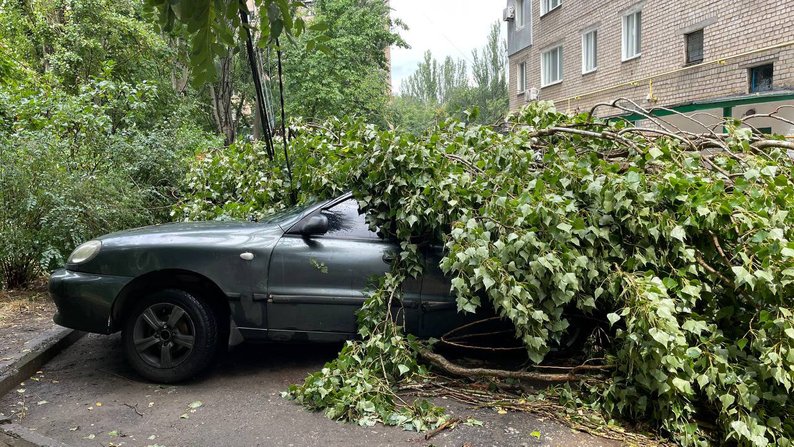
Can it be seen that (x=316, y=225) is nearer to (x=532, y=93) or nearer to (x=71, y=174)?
(x=71, y=174)

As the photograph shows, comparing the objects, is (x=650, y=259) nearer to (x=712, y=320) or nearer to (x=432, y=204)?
(x=712, y=320)

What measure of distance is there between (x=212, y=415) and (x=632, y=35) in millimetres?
16575

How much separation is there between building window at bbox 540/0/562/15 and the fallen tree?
17.6 m

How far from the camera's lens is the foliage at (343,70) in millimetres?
25797

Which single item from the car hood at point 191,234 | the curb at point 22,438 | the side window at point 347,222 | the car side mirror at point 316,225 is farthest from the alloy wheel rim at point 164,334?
the side window at point 347,222

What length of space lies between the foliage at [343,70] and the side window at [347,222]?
19.7 m

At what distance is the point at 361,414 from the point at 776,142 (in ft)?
12.2

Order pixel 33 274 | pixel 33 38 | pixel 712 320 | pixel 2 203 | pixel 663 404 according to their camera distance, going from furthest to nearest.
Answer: pixel 33 38, pixel 33 274, pixel 2 203, pixel 712 320, pixel 663 404

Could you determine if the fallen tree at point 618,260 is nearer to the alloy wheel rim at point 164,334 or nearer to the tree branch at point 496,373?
the tree branch at point 496,373

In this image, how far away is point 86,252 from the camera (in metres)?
4.39

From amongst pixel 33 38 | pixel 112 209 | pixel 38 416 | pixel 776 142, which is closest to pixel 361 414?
pixel 38 416

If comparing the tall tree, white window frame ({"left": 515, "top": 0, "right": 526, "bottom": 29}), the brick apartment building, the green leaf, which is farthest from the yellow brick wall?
the tall tree

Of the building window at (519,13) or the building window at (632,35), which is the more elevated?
the building window at (519,13)

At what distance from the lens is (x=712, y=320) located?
3.71 meters
